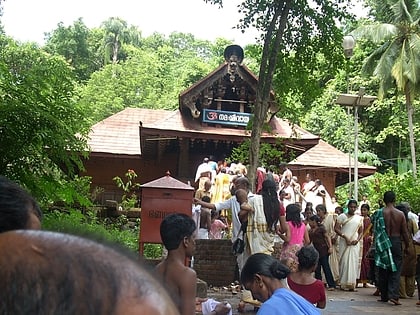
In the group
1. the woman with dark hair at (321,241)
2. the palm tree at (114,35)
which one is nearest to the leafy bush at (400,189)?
the woman with dark hair at (321,241)

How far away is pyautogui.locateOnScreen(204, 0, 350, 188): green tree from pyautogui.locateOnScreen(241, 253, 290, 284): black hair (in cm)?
643

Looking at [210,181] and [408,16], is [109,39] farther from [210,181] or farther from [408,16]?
[210,181]

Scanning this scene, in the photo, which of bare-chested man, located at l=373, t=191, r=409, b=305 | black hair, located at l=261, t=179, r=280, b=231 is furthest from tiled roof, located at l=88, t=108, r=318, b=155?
black hair, located at l=261, t=179, r=280, b=231

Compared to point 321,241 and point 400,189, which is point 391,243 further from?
point 400,189

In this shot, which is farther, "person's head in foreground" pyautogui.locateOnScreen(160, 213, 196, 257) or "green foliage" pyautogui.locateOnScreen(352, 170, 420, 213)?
"green foliage" pyautogui.locateOnScreen(352, 170, 420, 213)

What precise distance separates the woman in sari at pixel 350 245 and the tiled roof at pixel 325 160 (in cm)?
834

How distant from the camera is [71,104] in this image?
568cm

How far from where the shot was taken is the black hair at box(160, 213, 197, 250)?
3.78 m

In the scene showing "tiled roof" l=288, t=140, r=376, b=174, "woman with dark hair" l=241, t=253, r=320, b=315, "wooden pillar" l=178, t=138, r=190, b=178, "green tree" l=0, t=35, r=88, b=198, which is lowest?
"woman with dark hair" l=241, t=253, r=320, b=315

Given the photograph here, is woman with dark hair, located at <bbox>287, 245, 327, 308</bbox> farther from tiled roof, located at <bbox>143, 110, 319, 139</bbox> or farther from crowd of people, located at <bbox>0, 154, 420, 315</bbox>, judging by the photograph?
tiled roof, located at <bbox>143, 110, 319, 139</bbox>

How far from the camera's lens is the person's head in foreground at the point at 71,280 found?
0.61 m

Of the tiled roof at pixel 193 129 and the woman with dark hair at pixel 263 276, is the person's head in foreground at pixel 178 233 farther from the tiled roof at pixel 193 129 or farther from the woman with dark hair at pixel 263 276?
the tiled roof at pixel 193 129

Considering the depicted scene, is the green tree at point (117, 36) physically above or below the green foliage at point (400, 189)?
above

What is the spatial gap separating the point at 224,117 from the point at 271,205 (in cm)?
943
